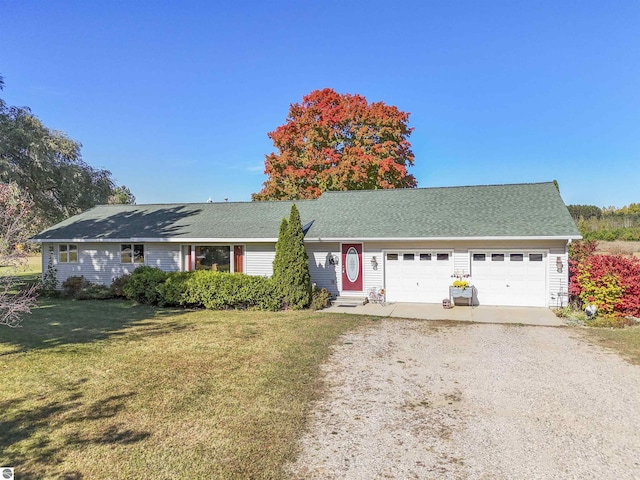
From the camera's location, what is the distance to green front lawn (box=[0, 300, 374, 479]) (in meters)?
3.94

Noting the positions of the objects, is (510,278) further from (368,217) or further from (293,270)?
(293,270)

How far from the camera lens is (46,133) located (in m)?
20.1

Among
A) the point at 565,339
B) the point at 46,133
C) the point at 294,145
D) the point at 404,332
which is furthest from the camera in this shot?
the point at 294,145

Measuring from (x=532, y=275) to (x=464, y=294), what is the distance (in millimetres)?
2384

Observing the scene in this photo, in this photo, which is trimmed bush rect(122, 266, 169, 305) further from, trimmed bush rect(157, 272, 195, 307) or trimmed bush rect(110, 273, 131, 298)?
trimmed bush rect(110, 273, 131, 298)

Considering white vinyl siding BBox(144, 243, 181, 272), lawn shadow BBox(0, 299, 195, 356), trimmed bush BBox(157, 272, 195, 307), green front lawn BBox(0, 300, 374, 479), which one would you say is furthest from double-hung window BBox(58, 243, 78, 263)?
green front lawn BBox(0, 300, 374, 479)

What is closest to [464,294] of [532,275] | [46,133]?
[532,275]

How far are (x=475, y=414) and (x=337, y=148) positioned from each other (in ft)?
75.0

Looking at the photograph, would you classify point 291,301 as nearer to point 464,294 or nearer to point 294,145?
point 464,294

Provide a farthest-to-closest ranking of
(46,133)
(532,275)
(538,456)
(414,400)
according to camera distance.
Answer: (46,133)
(532,275)
(414,400)
(538,456)

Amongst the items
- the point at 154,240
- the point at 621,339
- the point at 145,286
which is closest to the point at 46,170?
the point at 154,240

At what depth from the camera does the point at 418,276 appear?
14016mm

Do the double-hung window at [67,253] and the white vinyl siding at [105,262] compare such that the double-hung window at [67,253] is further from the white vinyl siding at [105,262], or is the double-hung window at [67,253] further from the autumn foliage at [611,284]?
the autumn foliage at [611,284]

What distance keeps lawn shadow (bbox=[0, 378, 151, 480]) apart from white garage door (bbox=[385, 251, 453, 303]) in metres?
10.3
